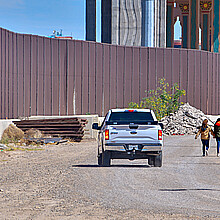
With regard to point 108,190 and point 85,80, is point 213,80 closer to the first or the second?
point 85,80

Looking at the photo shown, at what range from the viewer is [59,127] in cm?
2955

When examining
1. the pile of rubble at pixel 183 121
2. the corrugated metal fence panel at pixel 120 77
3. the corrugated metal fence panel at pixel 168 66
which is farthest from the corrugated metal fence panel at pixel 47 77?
the corrugated metal fence panel at pixel 168 66

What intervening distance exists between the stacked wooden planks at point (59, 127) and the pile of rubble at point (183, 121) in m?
10.7

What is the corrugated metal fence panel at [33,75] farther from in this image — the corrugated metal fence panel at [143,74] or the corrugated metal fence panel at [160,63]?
the corrugated metal fence panel at [160,63]

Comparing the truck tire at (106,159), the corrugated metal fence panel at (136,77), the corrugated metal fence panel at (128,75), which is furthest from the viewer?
the corrugated metal fence panel at (136,77)

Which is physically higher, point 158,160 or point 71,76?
point 71,76

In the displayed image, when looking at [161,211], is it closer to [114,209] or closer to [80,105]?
[114,209]

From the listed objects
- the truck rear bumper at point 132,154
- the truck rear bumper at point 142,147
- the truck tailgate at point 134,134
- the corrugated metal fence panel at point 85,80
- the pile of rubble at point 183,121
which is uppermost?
the corrugated metal fence panel at point 85,80

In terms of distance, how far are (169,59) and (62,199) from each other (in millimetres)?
32465

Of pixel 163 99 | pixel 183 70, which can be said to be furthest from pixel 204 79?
pixel 163 99

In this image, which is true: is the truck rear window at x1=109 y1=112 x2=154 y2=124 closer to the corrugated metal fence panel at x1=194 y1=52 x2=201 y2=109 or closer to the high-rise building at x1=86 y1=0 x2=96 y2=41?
the corrugated metal fence panel at x1=194 y1=52 x2=201 y2=109

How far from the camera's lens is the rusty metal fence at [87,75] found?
3241cm

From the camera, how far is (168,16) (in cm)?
6669

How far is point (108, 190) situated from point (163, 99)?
29.9 metres
